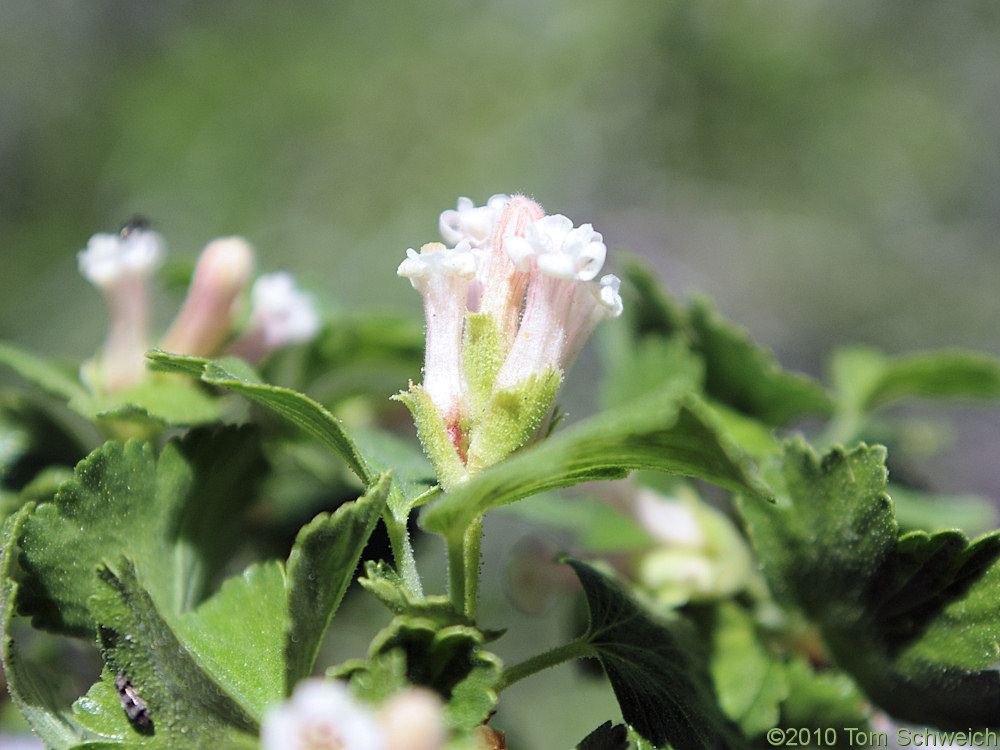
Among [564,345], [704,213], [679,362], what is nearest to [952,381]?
[679,362]

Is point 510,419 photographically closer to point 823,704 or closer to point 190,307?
point 823,704

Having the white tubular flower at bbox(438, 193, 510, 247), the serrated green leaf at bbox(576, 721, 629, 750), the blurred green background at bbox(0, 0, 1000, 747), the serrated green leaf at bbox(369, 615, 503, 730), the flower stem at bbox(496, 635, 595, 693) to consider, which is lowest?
the serrated green leaf at bbox(576, 721, 629, 750)

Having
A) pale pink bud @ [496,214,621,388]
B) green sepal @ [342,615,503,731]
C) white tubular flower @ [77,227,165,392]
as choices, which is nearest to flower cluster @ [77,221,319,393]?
white tubular flower @ [77,227,165,392]

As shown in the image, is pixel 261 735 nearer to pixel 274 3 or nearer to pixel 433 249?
pixel 433 249

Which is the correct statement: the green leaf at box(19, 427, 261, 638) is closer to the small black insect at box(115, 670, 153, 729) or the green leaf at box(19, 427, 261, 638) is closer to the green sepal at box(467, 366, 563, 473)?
the small black insect at box(115, 670, 153, 729)

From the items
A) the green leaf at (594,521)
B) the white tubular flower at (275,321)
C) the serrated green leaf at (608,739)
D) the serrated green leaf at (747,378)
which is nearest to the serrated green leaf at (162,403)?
the white tubular flower at (275,321)

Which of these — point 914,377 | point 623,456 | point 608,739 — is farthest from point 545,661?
point 914,377
